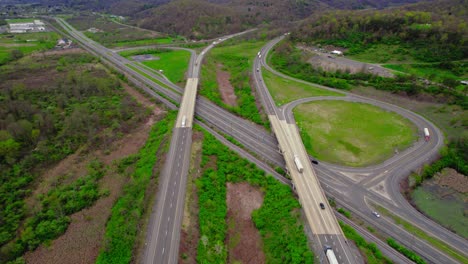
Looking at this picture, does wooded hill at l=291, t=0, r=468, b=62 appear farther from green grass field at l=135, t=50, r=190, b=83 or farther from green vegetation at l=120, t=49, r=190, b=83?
green vegetation at l=120, t=49, r=190, b=83

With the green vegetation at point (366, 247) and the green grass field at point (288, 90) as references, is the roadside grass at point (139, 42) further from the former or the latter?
the green vegetation at point (366, 247)

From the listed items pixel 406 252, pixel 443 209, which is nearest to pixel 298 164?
pixel 406 252

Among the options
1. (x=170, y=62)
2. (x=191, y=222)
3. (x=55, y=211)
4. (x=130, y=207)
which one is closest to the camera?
(x=191, y=222)

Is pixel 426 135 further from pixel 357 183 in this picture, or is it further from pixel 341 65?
pixel 341 65

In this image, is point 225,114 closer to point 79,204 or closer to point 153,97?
point 153,97

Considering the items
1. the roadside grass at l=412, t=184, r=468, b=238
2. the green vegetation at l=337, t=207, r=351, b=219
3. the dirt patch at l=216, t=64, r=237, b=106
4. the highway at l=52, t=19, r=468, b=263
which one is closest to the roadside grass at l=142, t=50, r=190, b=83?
the dirt patch at l=216, t=64, r=237, b=106

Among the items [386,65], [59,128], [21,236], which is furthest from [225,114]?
[386,65]

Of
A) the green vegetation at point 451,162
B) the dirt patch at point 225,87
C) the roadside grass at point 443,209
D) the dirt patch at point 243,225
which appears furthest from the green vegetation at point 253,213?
the dirt patch at point 225,87
